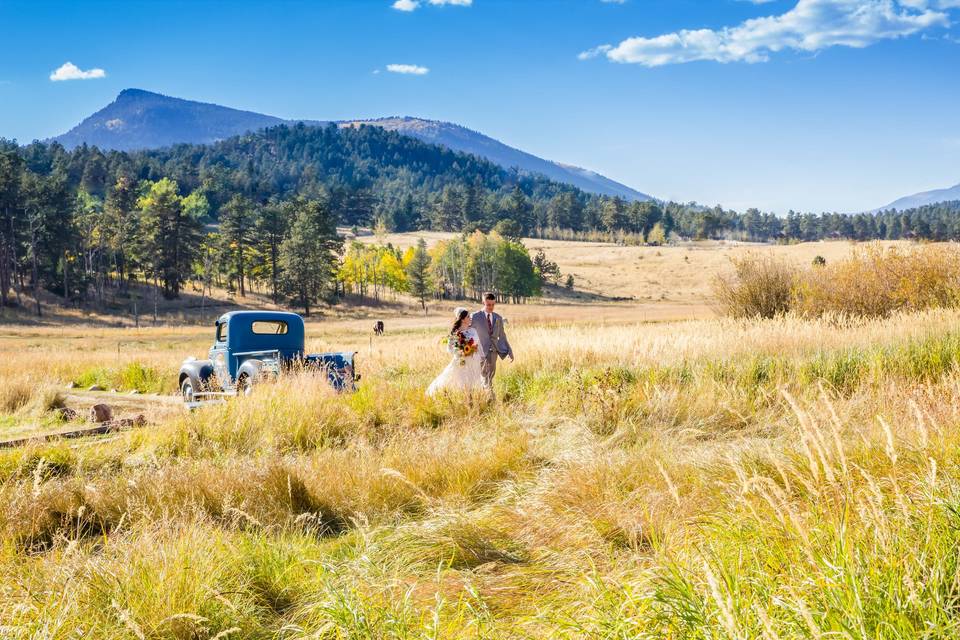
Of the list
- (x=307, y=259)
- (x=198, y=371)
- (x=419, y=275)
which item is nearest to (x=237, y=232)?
(x=307, y=259)

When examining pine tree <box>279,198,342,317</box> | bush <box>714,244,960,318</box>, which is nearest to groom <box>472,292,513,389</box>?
bush <box>714,244,960,318</box>

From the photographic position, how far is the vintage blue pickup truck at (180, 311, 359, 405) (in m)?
12.0

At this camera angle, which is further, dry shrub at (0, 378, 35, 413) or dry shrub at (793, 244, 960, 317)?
dry shrub at (793, 244, 960, 317)

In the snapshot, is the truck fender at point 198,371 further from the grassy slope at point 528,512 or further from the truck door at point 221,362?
the grassy slope at point 528,512

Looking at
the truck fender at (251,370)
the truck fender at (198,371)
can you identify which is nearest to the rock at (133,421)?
the truck fender at (251,370)

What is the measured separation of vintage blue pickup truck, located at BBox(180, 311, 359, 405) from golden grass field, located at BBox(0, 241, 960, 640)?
120 centimetres

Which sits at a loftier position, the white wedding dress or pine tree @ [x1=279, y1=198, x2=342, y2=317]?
pine tree @ [x1=279, y1=198, x2=342, y2=317]

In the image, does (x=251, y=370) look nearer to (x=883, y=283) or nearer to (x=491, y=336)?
(x=491, y=336)

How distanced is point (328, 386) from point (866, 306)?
15.3 meters

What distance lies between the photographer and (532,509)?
17.4 feet

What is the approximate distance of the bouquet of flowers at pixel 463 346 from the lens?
11.3 meters

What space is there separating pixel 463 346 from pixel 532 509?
613 cm

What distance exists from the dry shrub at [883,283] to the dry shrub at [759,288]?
604 mm

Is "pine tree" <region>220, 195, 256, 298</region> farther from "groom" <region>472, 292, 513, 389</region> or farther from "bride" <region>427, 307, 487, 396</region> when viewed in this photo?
"groom" <region>472, 292, 513, 389</region>
